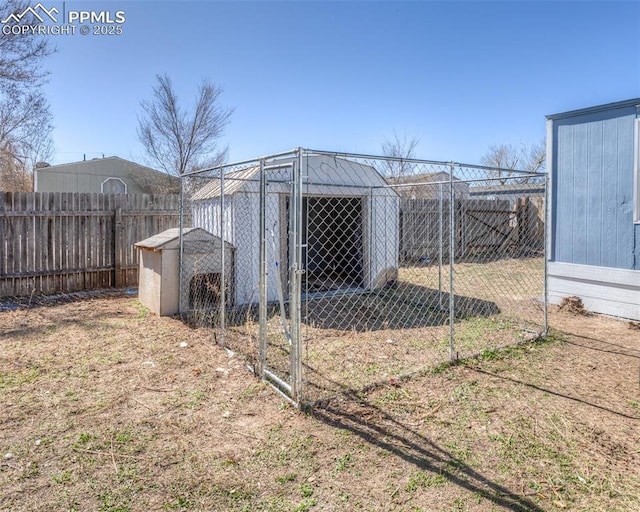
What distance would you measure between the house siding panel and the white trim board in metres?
0.11

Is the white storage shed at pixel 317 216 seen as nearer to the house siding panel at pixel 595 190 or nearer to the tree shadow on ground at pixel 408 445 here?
the house siding panel at pixel 595 190

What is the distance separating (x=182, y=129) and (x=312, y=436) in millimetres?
17176

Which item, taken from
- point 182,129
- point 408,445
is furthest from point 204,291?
point 182,129

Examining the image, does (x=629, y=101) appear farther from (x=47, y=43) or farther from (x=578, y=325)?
(x=47, y=43)

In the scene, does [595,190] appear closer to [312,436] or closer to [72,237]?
[312,436]

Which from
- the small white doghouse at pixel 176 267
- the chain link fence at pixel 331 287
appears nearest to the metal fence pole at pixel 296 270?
the chain link fence at pixel 331 287

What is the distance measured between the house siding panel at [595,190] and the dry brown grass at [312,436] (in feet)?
6.57

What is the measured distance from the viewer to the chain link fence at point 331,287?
3326 millimetres

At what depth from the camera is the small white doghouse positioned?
17.3 feet

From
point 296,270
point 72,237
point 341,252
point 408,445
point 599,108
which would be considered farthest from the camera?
point 341,252

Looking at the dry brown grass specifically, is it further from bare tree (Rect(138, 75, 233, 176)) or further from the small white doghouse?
bare tree (Rect(138, 75, 233, 176))

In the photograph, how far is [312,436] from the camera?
8.33 ft

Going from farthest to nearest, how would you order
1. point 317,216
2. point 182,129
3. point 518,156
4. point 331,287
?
point 518,156
point 182,129
point 331,287
point 317,216

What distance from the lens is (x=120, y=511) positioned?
6.13 feet
